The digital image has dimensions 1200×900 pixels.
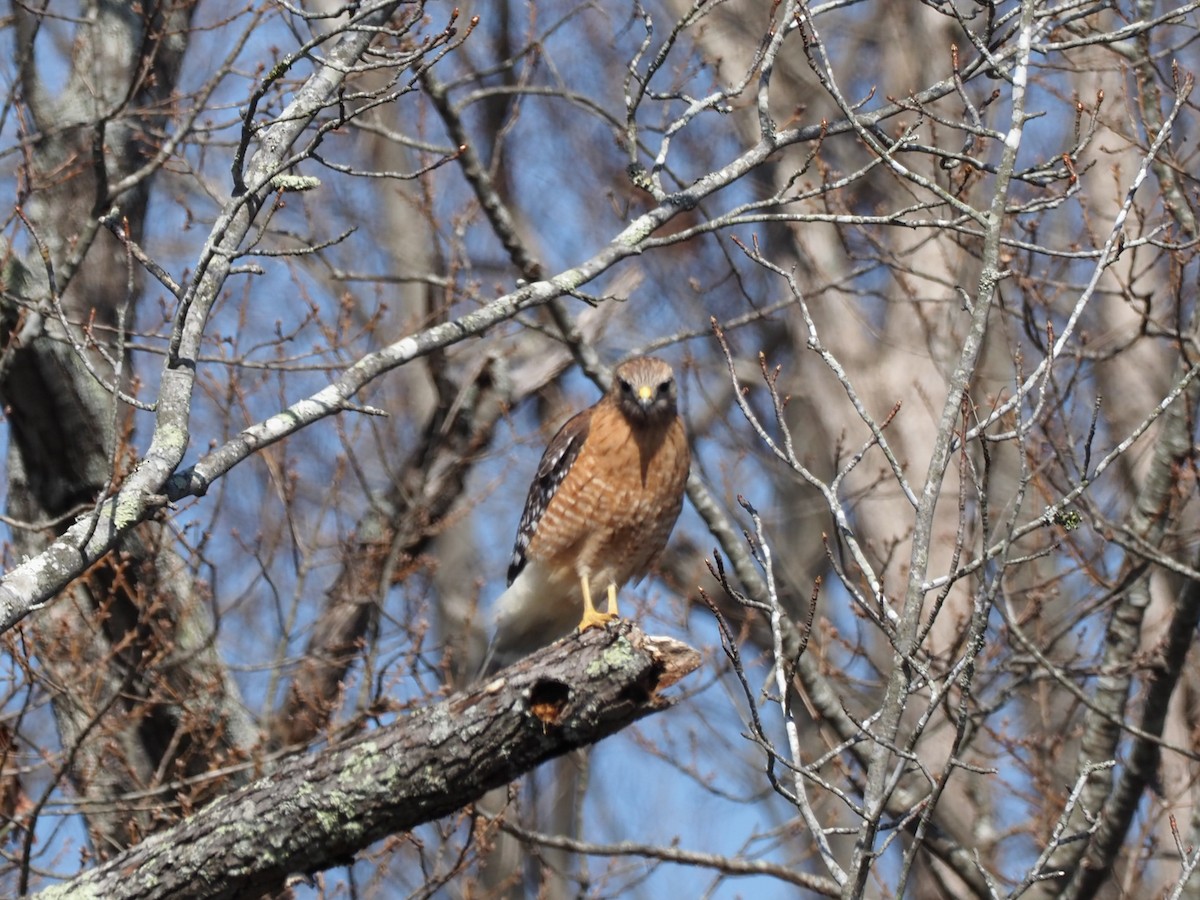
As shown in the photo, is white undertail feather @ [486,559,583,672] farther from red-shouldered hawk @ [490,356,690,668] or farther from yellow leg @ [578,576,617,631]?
yellow leg @ [578,576,617,631]

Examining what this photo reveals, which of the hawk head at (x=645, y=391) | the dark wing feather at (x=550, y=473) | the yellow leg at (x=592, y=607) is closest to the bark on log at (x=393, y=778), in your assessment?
the yellow leg at (x=592, y=607)

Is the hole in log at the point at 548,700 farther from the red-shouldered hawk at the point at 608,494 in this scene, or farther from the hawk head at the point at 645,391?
the hawk head at the point at 645,391

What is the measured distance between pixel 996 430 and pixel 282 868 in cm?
534

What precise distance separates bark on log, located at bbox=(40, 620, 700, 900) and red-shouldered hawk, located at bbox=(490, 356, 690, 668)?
57.8 inches

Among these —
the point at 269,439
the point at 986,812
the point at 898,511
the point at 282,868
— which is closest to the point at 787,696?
the point at 269,439

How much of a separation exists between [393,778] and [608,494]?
6.78 ft

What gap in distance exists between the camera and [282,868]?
169 inches

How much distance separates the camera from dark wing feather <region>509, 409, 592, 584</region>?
6.20 meters

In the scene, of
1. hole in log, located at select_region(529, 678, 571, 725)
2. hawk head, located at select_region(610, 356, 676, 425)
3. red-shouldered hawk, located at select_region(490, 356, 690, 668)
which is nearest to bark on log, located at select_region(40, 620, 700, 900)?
hole in log, located at select_region(529, 678, 571, 725)

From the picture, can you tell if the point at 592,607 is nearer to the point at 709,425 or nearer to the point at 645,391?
the point at 645,391

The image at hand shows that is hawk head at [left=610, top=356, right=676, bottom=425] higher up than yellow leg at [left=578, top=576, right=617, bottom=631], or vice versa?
hawk head at [left=610, top=356, right=676, bottom=425]

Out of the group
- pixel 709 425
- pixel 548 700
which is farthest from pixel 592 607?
pixel 709 425

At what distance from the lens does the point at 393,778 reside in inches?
166

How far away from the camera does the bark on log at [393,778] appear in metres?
4.21
